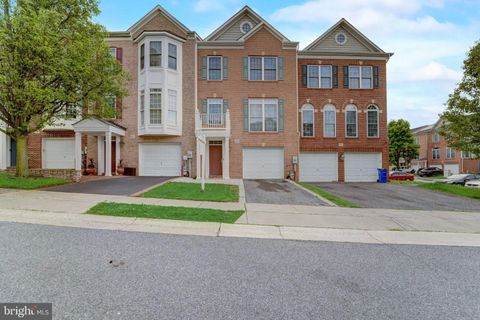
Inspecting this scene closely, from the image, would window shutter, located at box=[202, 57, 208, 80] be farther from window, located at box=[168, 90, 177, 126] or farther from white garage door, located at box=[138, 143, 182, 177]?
white garage door, located at box=[138, 143, 182, 177]

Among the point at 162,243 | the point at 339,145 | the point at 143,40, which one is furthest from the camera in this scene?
the point at 339,145

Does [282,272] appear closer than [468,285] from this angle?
No

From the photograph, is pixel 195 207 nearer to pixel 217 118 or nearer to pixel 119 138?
pixel 217 118

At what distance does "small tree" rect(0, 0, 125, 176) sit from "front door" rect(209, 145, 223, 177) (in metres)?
7.32

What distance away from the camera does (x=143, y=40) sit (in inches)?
676

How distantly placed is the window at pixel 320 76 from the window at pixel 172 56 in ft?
33.3

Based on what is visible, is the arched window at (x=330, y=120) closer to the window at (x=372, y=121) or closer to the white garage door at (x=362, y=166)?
the white garage door at (x=362, y=166)

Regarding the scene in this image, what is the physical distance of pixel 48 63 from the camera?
10.3 m

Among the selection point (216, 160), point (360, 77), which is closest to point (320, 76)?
point (360, 77)

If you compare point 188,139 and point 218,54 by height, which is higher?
point 218,54

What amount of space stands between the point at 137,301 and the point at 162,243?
203 centimetres

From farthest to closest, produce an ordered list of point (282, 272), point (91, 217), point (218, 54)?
1. point (218, 54)
2. point (91, 217)
3. point (282, 272)

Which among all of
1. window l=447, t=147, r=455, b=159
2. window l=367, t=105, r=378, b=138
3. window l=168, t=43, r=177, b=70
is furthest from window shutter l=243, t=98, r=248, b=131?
window l=447, t=147, r=455, b=159

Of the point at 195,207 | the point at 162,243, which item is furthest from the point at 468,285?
Answer: the point at 195,207
